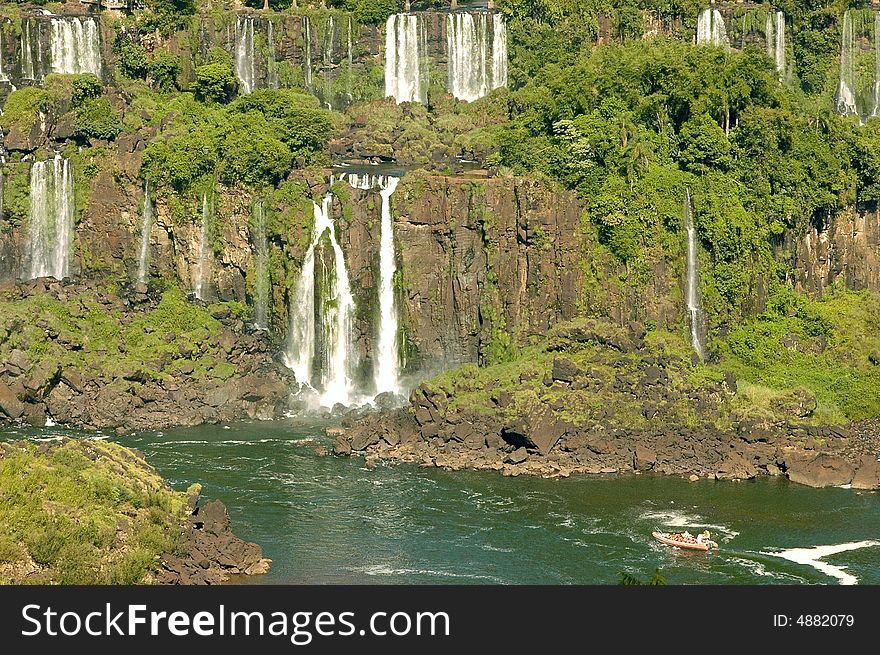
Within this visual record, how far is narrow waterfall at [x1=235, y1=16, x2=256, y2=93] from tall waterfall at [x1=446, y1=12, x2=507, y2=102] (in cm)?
905

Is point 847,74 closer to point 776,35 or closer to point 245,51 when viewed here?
point 776,35

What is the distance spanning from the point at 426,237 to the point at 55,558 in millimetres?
28083

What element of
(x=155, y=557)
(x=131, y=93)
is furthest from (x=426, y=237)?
(x=155, y=557)

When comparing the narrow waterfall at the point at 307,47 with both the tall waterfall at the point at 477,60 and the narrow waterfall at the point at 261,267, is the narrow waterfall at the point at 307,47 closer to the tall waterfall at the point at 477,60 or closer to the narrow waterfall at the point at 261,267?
the tall waterfall at the point at 477,60

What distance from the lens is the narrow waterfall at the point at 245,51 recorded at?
10644cm

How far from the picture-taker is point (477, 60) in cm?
10581

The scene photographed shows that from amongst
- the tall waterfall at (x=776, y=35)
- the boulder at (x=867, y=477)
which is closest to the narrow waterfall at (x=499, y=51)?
the tall waterfall at (x=776, y=35)

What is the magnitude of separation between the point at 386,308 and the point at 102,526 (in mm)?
25214

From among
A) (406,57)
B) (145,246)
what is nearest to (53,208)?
(145,246)

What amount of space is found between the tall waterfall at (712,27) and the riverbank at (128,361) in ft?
84.7

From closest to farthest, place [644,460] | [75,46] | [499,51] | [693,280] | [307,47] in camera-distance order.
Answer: [644,460], [693,280], [75,46], [499,51], [307,47]

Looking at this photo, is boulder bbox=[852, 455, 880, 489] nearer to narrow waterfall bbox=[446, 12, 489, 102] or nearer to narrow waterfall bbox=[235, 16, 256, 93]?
narrow waterfall bbox=[446, 12, 489, 102]

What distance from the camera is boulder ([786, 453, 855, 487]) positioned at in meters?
80.6

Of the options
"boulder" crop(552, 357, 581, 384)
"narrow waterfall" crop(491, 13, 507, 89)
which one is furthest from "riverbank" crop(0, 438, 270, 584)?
"narrow waterfall" crop(491, 13, 507, 89)
